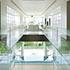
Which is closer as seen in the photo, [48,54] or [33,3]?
[48,54]

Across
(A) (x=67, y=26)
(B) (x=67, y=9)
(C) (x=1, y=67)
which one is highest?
(B) (x=67, y=9)

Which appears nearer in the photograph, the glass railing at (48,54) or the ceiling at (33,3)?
the glass railing at (48,54)

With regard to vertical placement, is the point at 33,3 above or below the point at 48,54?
above

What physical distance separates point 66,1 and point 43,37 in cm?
559

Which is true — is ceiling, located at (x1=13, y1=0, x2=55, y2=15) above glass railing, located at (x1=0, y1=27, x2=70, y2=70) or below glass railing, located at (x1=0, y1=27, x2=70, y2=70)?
above

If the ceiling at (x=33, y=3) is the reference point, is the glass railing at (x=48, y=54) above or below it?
below

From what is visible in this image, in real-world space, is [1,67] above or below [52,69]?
above

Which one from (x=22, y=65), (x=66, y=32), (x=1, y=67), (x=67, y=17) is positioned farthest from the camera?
(x=67, y=17)

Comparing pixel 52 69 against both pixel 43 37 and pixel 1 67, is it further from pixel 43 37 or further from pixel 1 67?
pixel 43 37

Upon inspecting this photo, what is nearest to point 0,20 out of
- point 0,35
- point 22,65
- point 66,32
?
point 0,35

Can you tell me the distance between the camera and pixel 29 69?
5824 millimetres

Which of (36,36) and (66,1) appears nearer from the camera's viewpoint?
(66,1)

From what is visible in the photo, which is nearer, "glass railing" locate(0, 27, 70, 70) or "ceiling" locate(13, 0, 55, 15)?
"glass railing" locate(0, 27, 70, 70)

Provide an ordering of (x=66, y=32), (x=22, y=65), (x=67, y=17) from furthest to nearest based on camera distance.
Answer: (x=67, y=17) < (x=66, y=32) < (x=22, y=65)
